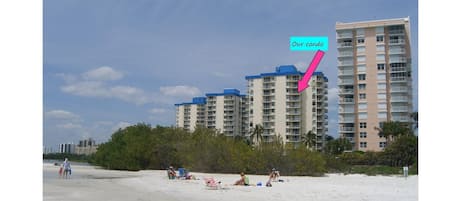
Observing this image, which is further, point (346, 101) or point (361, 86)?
point (361, 86)

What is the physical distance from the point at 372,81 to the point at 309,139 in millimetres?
4082

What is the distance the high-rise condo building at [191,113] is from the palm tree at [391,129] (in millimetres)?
5494

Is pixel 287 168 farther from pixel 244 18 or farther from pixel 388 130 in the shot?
pixel 244 18

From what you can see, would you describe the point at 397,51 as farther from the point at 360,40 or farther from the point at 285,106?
the point at 285,106

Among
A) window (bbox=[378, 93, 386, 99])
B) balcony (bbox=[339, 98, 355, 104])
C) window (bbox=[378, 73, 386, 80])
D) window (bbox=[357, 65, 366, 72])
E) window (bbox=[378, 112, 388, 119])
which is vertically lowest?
window (bbox=[378, 112, 388, 119])

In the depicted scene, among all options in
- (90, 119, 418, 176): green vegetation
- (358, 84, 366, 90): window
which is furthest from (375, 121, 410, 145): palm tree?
(358, 84, 366, 90): window

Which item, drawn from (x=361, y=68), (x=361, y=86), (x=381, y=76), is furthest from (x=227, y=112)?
(x=381, y=76)

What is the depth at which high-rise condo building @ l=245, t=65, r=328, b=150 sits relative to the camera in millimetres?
10949

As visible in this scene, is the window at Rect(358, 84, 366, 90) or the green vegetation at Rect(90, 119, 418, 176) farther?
the green vegetation at Rect(90, 119, 418, 176)

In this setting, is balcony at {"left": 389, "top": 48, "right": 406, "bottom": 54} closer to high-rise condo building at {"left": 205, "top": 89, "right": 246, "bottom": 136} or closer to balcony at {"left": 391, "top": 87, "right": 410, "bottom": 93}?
balcony at {"left": 391, "top": 87, "right": 410, "bottom": 93}

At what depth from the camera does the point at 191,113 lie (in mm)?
11922

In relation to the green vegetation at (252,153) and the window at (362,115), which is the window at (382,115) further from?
the green vegetation at (252,153)

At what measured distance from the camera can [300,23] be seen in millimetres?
7820

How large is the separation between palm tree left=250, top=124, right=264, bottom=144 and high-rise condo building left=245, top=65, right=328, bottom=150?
0.12m
